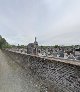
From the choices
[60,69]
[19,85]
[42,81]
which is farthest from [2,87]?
[60,69]

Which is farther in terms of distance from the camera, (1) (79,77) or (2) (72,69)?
(2) (72,69)

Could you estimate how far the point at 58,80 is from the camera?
7926 mm

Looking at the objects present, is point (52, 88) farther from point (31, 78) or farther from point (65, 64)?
point (31, 78)

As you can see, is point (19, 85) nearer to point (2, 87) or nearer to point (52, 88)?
point (2, 87)

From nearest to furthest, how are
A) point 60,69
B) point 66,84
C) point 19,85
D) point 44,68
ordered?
point 66,84 < point 60,69 < point 44,68 < point 19,85

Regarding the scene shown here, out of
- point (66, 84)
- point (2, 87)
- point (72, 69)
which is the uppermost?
point (72, 69)

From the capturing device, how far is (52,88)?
8477 mm

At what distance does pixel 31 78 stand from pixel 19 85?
88 centimetres

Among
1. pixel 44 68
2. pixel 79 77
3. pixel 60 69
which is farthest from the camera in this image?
pixel 44 68

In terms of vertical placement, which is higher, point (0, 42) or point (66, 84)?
point (0, 42)

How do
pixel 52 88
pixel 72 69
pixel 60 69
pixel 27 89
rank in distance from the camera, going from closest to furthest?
pixel 72 69 → pixel 60 69 → pixel 52 88 → pixel 27 89

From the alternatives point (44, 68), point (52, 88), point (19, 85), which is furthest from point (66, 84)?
point (19, 85)

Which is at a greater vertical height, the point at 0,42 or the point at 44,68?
the point at 0,42

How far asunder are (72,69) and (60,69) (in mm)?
1226
